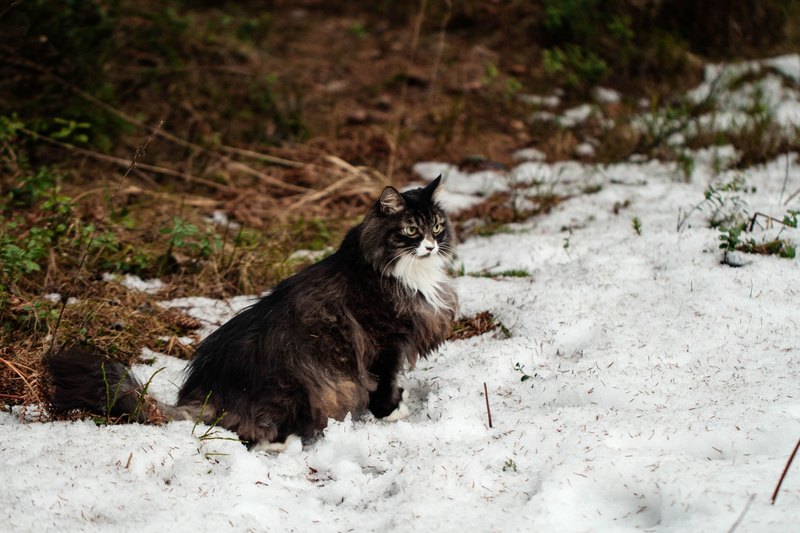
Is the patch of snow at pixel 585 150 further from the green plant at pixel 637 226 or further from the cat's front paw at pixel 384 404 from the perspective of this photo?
the cat's front paw at pixel 384 404

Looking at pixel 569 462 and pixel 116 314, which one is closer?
pixel 569 462

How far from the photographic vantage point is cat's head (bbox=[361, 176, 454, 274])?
338cm

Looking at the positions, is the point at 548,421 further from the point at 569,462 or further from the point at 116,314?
the point at 116,314

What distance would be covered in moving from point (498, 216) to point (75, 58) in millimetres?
3475

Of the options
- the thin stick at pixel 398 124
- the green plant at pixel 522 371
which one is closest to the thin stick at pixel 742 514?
the green plant at pixel 522 371

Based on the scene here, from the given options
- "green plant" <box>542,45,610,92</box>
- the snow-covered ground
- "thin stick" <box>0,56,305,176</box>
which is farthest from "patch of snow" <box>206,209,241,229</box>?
"green plant" <box>542,45,610,92</box>

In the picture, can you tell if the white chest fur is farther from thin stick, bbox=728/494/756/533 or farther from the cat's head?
thin stick, bbox=728/494/756/533

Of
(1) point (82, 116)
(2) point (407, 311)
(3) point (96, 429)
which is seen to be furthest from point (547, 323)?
(1) point (82, 116)

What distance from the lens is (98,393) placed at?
299cm

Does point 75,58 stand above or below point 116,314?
above

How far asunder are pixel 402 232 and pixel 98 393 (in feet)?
4.72

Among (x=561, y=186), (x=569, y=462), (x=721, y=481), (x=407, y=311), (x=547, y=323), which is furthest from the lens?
(x=561, y=186)

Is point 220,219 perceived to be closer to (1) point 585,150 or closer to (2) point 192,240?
(2) point 192,240

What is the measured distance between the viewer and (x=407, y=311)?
11.0 feet
